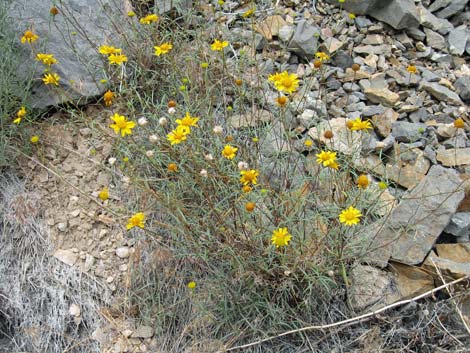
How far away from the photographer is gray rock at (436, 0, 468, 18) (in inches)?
164

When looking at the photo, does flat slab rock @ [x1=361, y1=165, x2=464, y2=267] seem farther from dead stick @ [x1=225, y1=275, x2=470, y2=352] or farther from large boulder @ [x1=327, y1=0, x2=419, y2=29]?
large boulder @ [x1=327, y1=0, x2=419, y2=29]

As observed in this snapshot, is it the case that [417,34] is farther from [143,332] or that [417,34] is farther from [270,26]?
[143,332]

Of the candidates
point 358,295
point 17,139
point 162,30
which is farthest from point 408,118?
point 17,139

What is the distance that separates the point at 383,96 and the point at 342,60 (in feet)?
1.45

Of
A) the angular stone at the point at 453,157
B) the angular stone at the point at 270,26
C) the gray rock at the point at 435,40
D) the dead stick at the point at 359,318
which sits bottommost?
the dead stick at the point at 359,318

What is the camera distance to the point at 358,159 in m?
3.24

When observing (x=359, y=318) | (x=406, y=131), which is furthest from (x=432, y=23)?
(x=359, y=318)

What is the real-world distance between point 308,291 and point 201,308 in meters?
0.53

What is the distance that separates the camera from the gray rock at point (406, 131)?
3.38 metres

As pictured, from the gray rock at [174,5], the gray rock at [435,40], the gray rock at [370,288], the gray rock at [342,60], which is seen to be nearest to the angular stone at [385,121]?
the gray rock at [342,60]

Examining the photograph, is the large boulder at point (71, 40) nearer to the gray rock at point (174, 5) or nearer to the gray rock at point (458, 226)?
the gray rock at point (174, 5)

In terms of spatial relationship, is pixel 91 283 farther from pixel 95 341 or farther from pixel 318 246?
pixel 318 246

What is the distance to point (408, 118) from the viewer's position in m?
3.58

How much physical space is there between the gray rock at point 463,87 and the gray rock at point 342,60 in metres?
0.71
